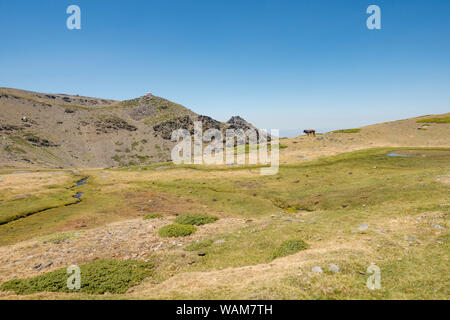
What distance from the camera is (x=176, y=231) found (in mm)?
21453

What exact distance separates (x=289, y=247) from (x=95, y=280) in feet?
43.3

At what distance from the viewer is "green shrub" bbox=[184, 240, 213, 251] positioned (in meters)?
18.2

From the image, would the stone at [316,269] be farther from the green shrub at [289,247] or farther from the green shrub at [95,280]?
the green shrub at [95,280]

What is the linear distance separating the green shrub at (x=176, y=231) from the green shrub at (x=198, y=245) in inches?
86.3

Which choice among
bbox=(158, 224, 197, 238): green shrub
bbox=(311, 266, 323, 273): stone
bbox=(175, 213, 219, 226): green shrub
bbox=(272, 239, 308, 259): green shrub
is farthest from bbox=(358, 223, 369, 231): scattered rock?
bbox=(158, 224, 197, 238): green shrub

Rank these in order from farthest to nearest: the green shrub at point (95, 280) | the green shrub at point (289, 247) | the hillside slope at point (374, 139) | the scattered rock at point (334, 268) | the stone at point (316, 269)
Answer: the hillside slope at point (374, 139) → the green shrub at point (289, 247) → the green shrub at point (95, 280) → the scattered rock at point (334, 268) → the stone at point (316, 269)

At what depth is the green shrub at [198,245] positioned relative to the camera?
1824 centimetres

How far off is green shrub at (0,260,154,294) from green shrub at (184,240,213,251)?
12.5ft
